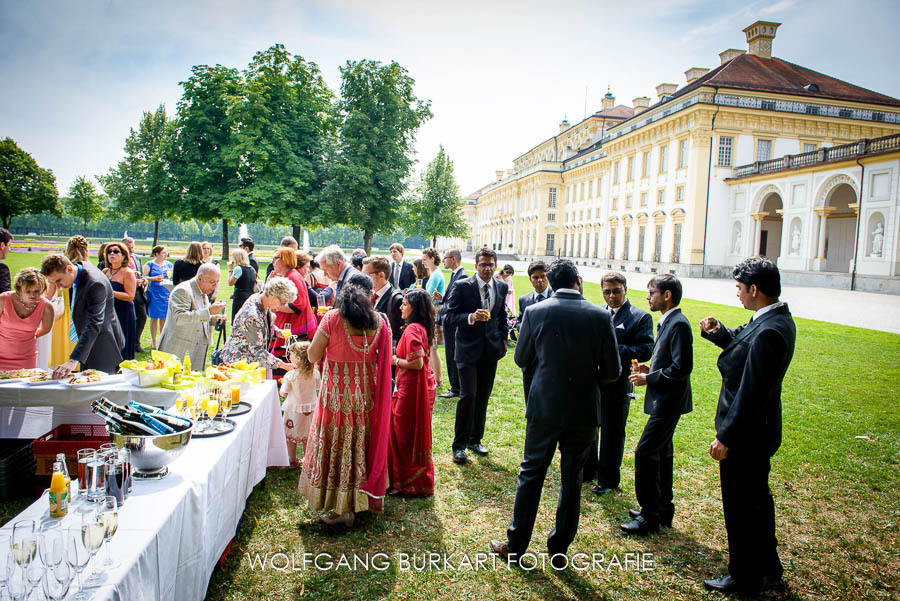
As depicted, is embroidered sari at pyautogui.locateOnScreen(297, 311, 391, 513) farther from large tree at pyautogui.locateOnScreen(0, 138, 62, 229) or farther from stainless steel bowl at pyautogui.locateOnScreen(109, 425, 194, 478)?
large tree at pyautogui.locateOnScreen(0, 138, 62, 229)

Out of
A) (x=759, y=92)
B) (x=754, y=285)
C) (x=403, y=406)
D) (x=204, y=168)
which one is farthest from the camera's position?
(x=759, y=92)

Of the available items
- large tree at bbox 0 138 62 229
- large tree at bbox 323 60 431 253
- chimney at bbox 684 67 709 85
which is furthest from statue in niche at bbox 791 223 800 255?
large tree at bbox 0 138 62 229

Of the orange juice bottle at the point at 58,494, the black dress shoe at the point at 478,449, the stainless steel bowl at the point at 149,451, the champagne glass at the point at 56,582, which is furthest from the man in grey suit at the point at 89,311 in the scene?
the black dress shoe at the point at 478,449

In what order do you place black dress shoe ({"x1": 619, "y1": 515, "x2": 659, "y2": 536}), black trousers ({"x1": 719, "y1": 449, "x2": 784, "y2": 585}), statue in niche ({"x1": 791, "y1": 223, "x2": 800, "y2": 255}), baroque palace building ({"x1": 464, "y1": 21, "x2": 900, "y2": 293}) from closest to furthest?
black trousers ({"x1": 719, "y1": 449, "x2": 784, "y2": 585})
black dress shoe ({"x1": 619, "y1": 515, "x2": 659, "y2": 536})
baroque palace building ({"x1": 464, "y1": 21, "x2": 900, "y2": 293})
statue in niche ({"x1": 791, "y1": 223, "x2": 800, "y2": 255})

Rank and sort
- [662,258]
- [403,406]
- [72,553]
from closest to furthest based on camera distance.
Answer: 1. [72,553]
2. [403,406]
3. [662,258]

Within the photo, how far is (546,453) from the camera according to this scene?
3.32 metres

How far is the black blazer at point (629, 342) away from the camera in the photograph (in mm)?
4477

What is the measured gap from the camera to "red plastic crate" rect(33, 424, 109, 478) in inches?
143

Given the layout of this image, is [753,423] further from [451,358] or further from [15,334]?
[15,334]

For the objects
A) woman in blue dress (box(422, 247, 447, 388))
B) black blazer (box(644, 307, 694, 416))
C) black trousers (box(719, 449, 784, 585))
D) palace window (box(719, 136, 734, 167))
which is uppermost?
palace window (box(719, 136, 734, 167))

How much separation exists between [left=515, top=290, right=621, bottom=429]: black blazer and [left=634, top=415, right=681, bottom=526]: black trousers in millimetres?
834

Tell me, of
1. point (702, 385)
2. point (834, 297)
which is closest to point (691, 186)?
point (834, 297)

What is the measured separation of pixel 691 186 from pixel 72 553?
141ft

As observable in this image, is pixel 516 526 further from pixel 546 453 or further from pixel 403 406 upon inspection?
pixel 403 406
